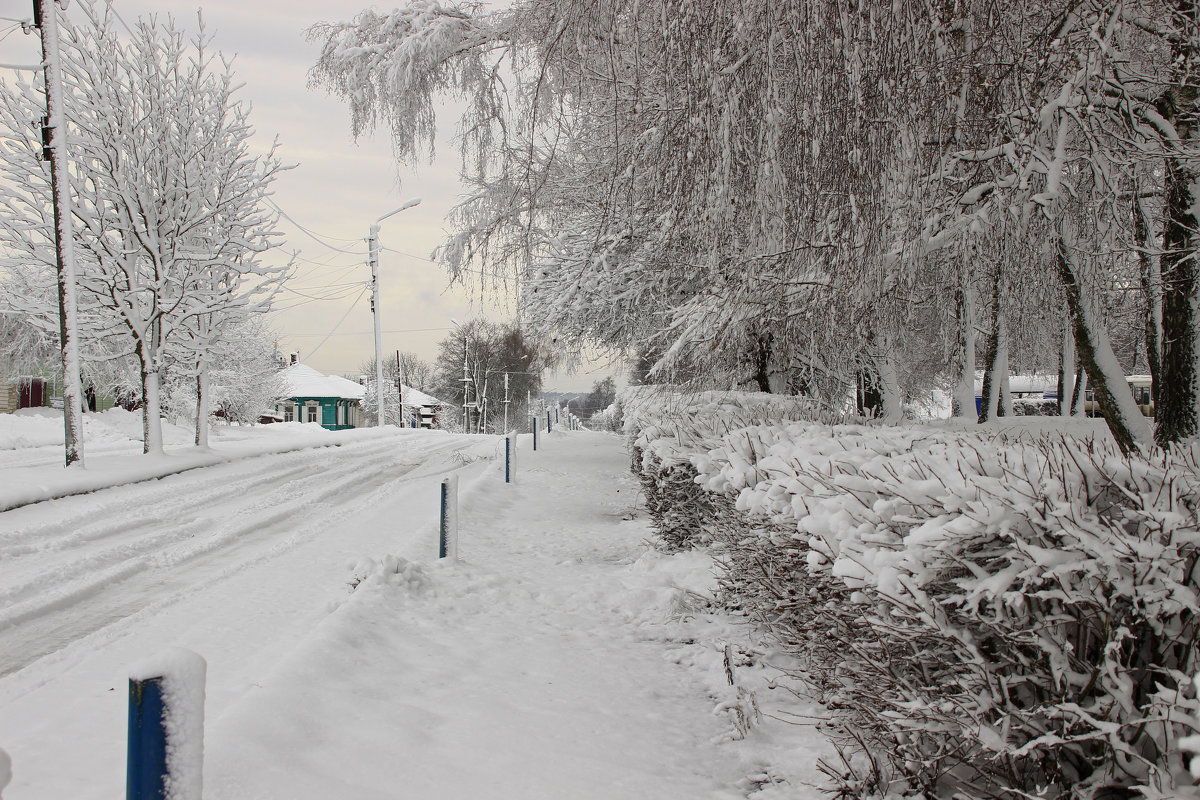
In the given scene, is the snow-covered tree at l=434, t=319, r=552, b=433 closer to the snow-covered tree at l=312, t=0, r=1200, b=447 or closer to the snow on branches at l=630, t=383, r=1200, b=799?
the snow-covered tree at l=312, t=0, r=1200, b=447

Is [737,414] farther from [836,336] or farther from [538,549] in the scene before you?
[538,549]

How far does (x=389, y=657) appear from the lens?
14.0 feet

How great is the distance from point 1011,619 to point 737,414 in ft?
16.1

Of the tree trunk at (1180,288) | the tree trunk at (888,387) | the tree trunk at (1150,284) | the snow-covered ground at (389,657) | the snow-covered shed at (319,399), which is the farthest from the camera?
the snow-covered shed at (319,399)

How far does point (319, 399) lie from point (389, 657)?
61688 mm

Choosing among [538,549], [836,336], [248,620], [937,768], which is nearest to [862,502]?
[937,768]

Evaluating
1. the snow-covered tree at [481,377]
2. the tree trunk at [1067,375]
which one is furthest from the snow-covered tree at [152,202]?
the snow-covered tree at [481,377]

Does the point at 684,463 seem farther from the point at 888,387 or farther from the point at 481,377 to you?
the point at 481,377

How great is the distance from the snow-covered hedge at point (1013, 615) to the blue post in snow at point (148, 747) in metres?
2.09

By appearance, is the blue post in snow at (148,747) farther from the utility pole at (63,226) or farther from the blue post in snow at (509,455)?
the utility pole at (63,226)

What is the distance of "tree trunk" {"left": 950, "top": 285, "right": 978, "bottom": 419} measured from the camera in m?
8.88

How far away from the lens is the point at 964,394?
12.2 meters

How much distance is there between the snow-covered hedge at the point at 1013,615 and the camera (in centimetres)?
188

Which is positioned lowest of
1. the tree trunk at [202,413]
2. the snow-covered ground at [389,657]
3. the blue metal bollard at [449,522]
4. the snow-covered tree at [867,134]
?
the snow-covered ground at [389,657]
